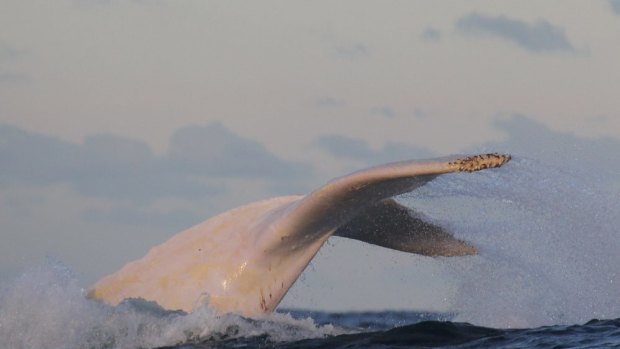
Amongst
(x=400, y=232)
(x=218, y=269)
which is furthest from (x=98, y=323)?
(x=400, y=232)

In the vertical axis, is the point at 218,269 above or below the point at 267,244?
below

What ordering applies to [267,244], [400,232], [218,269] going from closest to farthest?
[267,244] → [218,269] → [400,232]

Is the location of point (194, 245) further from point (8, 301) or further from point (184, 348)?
point (8, 301)

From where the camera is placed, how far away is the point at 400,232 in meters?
14.7

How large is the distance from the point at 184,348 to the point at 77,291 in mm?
1786

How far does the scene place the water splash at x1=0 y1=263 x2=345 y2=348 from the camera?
570 inches

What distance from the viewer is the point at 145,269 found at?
47.6ft

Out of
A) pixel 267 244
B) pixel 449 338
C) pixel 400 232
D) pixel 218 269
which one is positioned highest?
pixel 400 232

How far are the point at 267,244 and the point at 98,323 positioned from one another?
2767 mm

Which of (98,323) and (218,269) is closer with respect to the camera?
(218,269)

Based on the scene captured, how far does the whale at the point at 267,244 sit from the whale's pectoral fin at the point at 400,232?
0.01 m

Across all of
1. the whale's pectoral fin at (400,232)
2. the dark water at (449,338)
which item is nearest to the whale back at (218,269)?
the dark water at (449,338)

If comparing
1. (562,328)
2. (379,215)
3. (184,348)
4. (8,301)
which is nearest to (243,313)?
(184,348)

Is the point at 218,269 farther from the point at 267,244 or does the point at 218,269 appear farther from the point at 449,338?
the point at 449,338
